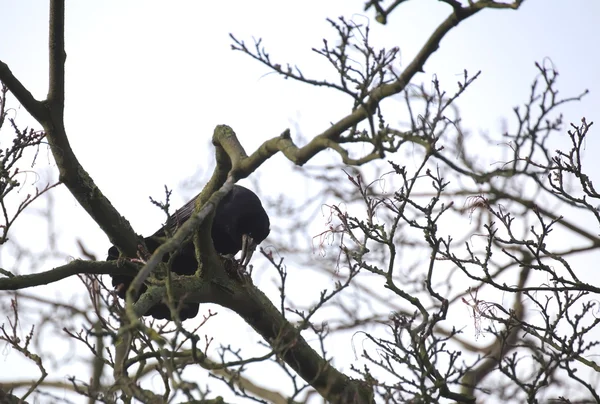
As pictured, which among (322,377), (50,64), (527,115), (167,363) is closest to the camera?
(167,363)

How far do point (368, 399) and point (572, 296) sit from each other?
126 centimetres

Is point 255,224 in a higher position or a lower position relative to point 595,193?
higher

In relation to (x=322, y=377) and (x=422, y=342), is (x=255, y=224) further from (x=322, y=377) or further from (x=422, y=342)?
(x=422, y=342)

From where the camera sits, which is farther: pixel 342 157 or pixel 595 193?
pixel 595 193

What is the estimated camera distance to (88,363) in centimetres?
753

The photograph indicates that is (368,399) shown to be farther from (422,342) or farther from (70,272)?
(70,272)

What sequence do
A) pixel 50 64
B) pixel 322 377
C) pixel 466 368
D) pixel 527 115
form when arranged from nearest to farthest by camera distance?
pixel 527 115 → pixel 466 368 → pixel 50 64 → pixel 322 377

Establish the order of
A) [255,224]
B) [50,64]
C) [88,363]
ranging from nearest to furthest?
[50,64] → [255,224] → [88,363]

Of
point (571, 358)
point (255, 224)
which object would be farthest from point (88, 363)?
point (571, 358)

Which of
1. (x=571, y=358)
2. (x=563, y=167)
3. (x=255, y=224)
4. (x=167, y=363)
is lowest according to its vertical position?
(x=167, y=363)

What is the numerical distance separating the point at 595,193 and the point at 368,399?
5.53ft

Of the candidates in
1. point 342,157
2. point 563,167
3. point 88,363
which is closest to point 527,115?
point 342,157

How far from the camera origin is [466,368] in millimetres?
3262

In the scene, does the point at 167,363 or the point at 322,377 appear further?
the point at 322,377
